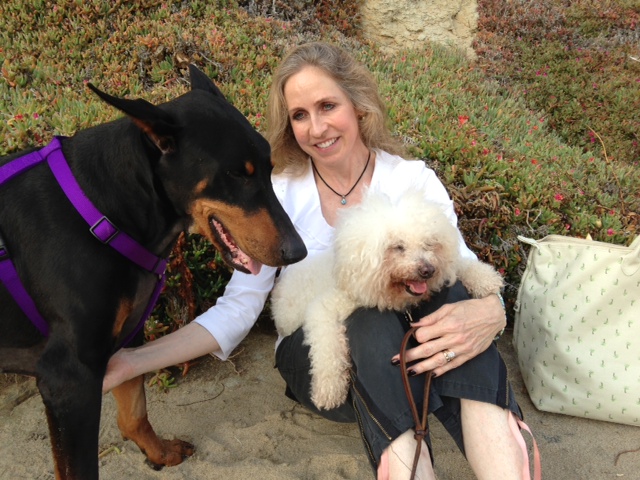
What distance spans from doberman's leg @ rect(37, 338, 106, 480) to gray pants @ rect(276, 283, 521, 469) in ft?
3.45

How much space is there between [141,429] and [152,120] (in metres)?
1.55

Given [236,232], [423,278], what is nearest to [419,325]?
[423,278]

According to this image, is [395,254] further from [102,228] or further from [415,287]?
[102,228]

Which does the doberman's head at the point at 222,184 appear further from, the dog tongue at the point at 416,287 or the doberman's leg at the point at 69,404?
the doberman's leg at the point at 69,404

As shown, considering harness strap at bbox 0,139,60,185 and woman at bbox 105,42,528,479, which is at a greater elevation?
harness strap at bbox 0,139,60,185

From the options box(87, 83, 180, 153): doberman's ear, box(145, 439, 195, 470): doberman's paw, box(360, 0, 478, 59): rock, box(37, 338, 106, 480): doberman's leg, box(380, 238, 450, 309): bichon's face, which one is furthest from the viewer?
box(360, 0, 478, 59): rock

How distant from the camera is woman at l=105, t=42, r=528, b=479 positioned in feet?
7.49

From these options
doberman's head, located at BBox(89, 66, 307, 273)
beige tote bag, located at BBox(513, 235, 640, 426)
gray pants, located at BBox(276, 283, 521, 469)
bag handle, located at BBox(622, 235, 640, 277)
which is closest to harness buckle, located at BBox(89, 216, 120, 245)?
doberman's head, located at BBox(89, 66, 307, 273)

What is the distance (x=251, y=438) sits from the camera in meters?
3.04

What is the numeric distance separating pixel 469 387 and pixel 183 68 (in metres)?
4.09

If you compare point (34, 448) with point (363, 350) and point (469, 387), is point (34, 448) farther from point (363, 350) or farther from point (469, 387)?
point (469, 387)

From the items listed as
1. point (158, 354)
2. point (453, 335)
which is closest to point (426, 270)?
point (453, 335)

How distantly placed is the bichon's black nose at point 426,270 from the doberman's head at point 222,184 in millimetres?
531

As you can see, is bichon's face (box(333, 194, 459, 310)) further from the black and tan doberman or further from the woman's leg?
the woman's leg
